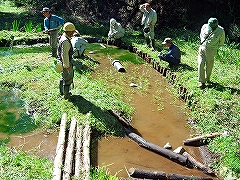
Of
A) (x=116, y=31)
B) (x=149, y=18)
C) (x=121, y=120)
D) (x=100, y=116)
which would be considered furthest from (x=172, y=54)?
(x=100, y=116)

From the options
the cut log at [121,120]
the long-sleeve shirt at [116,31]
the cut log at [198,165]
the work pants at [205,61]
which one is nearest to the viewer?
the cut log at [198,165]

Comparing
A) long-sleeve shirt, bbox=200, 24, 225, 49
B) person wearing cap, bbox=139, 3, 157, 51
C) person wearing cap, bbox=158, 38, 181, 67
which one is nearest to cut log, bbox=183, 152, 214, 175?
long-sleeve shirt, bbox=200, 24, 225, 49

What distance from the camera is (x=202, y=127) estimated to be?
800cm

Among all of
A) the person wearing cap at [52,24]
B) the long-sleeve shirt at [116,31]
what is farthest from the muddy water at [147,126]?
the long-sleeve shirt at [116,31]

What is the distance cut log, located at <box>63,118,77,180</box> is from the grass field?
12.4 inches

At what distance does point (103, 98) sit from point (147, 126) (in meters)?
1.52

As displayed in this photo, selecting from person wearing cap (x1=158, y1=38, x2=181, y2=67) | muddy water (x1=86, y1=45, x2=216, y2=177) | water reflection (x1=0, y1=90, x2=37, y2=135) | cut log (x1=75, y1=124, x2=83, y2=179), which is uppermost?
person wearing cap (x1=158, y1=38, x2=181, y2=67)

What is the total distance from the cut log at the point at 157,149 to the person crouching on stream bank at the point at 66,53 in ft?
6.74

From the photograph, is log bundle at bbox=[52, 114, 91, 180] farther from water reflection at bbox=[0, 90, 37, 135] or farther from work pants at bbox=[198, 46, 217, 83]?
work pants at bbox=[198, 46, 217, 83]

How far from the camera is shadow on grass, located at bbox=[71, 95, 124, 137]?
751 centimetres

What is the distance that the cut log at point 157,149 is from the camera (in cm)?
669

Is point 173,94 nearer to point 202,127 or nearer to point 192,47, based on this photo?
point 202,127

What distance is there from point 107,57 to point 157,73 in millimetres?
2497

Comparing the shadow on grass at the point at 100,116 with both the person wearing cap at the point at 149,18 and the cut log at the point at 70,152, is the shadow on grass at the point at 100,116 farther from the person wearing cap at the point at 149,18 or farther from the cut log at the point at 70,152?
the person wearing cap at the point at 149,18
